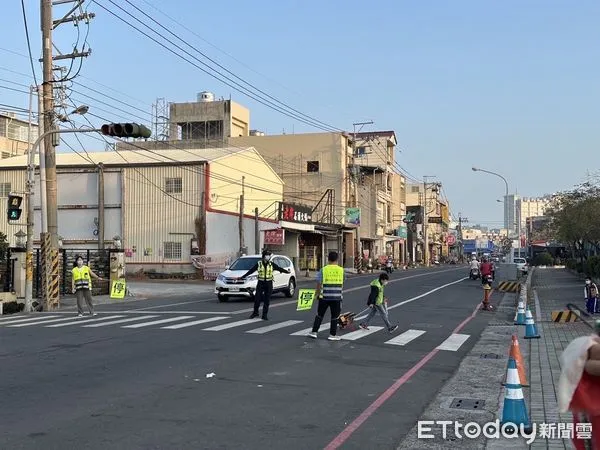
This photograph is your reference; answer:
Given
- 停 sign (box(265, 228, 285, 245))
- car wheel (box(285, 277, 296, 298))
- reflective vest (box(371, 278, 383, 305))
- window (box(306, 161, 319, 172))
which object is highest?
window (box(306, 161, 319, 172))

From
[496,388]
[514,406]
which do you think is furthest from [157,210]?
[514,406]

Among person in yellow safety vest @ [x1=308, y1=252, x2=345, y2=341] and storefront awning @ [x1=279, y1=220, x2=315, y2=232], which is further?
storefront awning @ [x1=279, y1=220, x2=315, y2=232]

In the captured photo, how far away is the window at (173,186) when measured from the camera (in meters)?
46.7

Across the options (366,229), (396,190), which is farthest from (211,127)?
(396,190)

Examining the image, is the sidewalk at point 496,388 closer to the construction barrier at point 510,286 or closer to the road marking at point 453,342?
the road marking at point 453,342

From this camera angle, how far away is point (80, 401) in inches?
313

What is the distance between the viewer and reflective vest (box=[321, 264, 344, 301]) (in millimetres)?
13664

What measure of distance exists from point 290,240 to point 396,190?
48249 millimetres

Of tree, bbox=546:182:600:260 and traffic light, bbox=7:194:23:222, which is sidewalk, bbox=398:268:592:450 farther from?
tree, bbox=546:182:600:260

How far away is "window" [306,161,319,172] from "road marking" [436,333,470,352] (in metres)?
58.6

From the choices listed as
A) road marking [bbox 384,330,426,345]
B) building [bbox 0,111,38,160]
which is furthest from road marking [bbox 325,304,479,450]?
building [bbox 0,111,38,160]

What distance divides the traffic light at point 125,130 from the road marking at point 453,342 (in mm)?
10212

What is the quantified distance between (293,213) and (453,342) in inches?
1644

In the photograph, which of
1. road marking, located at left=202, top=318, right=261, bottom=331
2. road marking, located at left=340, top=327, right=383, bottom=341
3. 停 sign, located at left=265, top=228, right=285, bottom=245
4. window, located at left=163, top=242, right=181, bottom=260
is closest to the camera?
road marking, located at left=340, top=327, right=383, bottom=341
